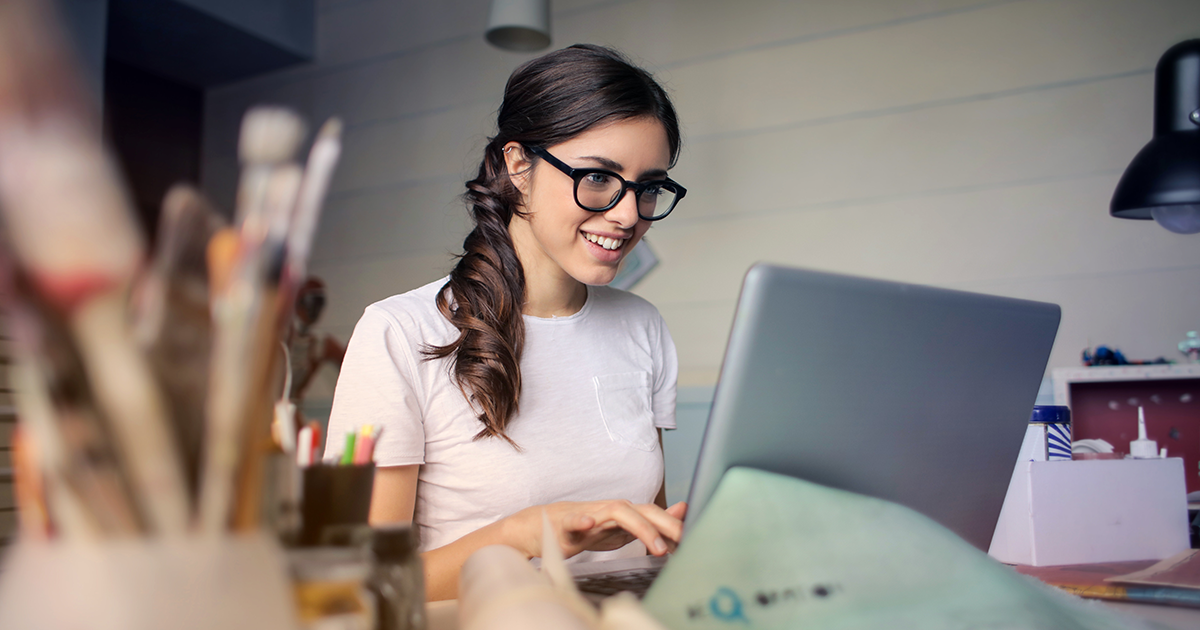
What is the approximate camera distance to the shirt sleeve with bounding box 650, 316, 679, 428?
4.86 feet

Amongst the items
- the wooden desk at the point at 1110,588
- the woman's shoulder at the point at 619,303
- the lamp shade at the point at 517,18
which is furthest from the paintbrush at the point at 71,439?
the lamp shade at the point at 517,18

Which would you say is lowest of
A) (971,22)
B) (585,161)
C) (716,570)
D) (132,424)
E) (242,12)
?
(716,570)

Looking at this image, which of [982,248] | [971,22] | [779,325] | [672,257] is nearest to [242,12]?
[672,257]

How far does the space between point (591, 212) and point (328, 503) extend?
0.82 metres

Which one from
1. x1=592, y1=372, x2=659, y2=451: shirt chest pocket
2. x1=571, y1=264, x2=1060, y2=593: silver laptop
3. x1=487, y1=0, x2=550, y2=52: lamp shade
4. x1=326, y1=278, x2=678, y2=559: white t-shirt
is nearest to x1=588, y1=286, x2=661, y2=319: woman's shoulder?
x1=326, y1=278, x2=678, y2=559: white t-shirt

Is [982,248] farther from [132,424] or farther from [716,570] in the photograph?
[132,424]

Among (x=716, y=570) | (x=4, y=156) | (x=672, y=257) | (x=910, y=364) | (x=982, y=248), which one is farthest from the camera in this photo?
(x=672, y=257)

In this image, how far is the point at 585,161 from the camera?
1.19 m

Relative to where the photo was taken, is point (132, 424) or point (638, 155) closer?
point (132, 424)

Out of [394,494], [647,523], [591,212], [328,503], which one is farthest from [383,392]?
[328,503]

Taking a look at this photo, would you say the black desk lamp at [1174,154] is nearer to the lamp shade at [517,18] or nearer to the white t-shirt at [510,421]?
the white t-shirt at [510,421]

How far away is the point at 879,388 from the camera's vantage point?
581mm

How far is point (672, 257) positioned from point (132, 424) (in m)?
2.45

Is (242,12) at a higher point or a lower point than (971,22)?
higher
